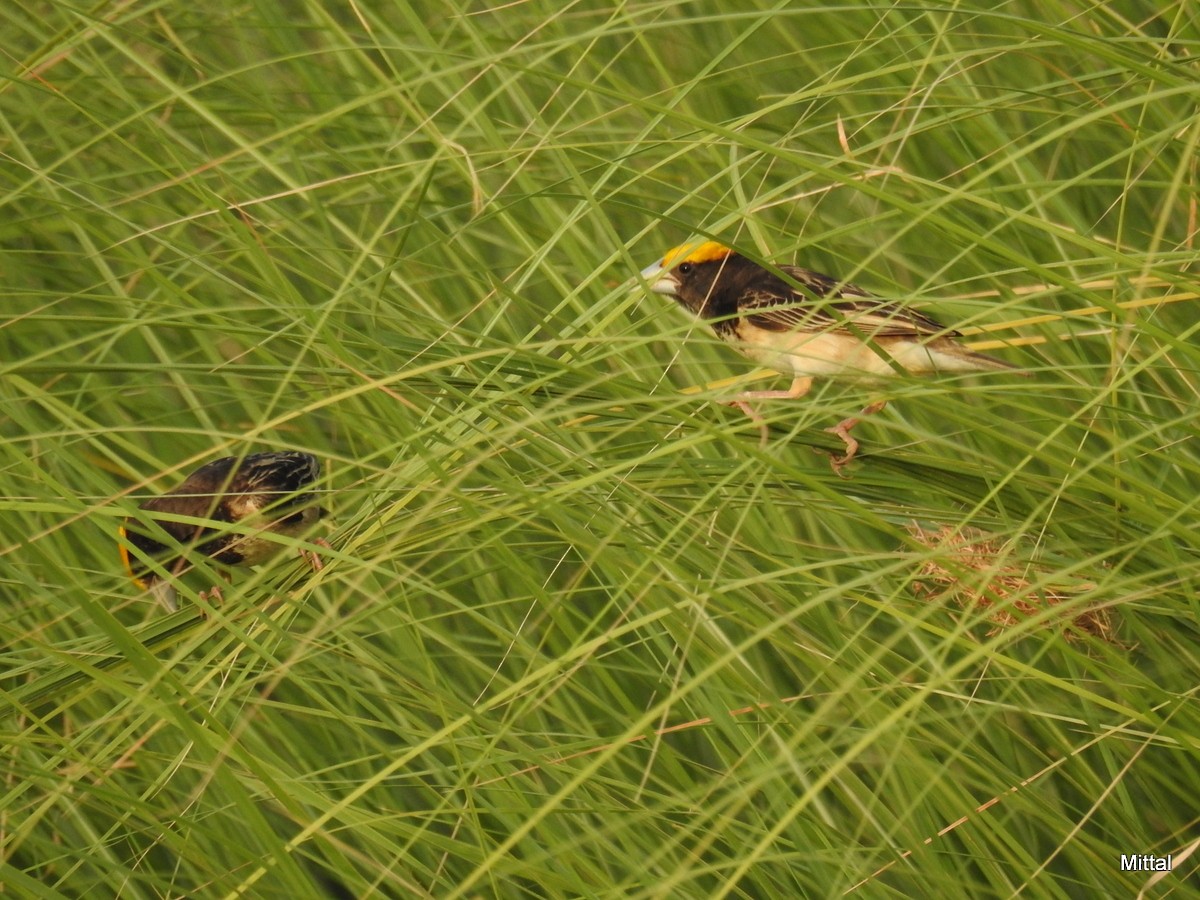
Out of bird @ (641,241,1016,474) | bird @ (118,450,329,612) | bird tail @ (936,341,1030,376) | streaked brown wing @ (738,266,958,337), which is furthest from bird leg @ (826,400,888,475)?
bird @ (118,450,329,612)

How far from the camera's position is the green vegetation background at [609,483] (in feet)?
6.92

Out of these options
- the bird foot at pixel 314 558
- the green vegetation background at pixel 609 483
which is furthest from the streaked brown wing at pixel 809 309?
the bird foot at pixel 314 558

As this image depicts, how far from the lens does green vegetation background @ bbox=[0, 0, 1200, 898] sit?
2109 millimetres

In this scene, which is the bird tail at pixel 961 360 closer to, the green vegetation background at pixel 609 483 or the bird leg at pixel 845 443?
the green vegetation background at pixel 609 483

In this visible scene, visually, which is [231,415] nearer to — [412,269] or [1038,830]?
[412,269]

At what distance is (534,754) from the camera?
2207 millimetres

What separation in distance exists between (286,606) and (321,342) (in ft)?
1.78

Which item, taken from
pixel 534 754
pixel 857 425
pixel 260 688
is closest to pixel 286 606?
pixel 534 754

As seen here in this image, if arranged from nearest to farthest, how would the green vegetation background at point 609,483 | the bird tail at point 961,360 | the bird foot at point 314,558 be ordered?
the green vegetation background at point 609,483
the bird foot at point 314,558
the bird tail at point 961,360

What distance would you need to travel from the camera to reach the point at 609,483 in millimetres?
2508

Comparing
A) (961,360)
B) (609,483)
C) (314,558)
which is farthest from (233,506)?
(961,360)

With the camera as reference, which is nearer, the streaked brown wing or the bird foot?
the bird foot

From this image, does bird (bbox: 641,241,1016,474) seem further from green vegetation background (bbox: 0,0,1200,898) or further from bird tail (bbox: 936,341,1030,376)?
green vegetation background (bbox: 0,0,1200,898)

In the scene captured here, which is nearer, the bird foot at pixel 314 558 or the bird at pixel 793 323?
the bird foot at pixel 314 558
